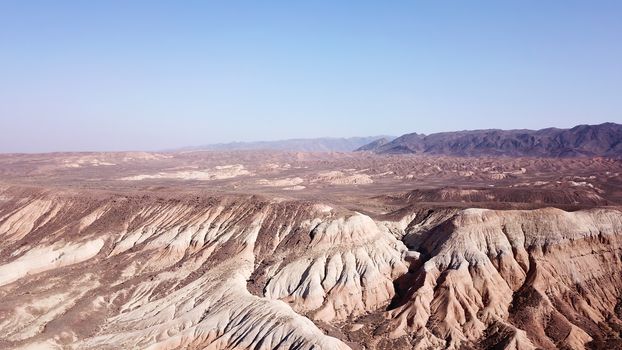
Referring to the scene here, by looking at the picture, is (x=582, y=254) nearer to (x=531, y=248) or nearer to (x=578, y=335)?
(x=531, y=248)

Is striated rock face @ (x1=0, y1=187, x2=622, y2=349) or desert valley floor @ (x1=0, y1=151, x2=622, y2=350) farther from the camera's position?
desert valley floor @ (x1=0, y1=151, x2=622, y2=350)

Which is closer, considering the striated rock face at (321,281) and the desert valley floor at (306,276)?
the striated rock face at (321,281)

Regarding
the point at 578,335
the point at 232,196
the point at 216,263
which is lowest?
the point at 578,335

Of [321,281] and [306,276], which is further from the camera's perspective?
[306,276]

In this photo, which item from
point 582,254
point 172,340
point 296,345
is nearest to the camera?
point 296,345

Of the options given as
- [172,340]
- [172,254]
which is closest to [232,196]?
[172,254]
